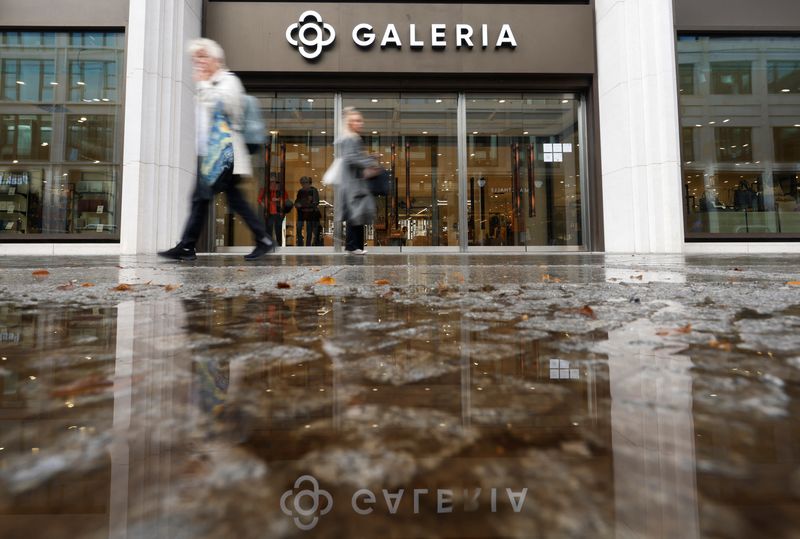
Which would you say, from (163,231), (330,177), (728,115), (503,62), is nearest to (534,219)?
(503,62)

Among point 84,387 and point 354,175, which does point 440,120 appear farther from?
point 84,387

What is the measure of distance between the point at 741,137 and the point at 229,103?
34.1 ft

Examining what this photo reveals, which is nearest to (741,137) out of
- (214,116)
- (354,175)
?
(354,175)

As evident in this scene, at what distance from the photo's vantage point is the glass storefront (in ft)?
37.3

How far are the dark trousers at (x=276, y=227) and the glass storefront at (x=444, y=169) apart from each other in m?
0.03

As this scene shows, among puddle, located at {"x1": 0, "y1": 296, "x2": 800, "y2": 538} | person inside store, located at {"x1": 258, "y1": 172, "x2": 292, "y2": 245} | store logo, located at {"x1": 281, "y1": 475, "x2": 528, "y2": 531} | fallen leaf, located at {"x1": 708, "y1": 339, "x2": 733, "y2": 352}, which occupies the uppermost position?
person inside store, located at {"x1": 258, "y1": 172, "x2": 292, "y2": 245}

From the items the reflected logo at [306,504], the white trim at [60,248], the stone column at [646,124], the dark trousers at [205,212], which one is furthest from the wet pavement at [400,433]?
the stone column at [646,124]

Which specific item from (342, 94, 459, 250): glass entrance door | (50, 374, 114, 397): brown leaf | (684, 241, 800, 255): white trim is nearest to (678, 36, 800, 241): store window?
(684, 241, 800, 255): white trim

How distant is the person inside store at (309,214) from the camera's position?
11.3 metres

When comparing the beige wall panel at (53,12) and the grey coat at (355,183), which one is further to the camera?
the beige wall panel at (53,12)

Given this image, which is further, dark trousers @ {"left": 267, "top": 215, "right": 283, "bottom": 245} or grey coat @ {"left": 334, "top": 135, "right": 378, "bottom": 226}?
dark trousers @ {"left": 267, "top": 215, "right": 283, "bottom": 245}

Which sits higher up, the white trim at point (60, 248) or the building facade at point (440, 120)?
the building facade at point (440, 120)

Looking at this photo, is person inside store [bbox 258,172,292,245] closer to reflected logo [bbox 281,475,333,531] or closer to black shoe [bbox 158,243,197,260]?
black shoe [bbox 158,243,197,260]

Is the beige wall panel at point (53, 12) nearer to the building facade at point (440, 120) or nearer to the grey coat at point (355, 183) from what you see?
the building facade at point (440, 120)
